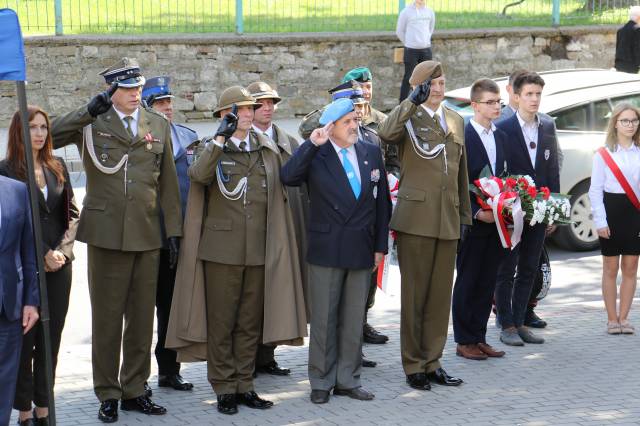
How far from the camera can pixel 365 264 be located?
7.64m

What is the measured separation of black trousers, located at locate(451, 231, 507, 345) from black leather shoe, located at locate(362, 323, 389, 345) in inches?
25.1

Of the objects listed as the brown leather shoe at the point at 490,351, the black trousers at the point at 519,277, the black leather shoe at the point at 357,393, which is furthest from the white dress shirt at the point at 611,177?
the black leather shoe at the point at 357,393

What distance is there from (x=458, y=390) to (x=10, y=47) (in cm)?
380

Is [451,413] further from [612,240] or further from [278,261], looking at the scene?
[612,240]

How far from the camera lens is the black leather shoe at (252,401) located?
748 cm

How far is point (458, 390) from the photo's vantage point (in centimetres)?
791

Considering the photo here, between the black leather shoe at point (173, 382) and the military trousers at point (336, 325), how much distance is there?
2.84 ft

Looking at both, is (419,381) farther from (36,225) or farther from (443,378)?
(36,225)

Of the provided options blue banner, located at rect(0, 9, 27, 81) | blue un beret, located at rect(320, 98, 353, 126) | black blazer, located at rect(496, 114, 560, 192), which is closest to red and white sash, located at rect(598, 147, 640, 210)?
black blazer, located at rect(496, 114, 560, 192)

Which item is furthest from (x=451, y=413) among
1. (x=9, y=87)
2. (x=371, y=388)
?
(x=9, y=87)

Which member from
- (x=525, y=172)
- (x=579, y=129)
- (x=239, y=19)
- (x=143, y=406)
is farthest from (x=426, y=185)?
(x=239, y=19)

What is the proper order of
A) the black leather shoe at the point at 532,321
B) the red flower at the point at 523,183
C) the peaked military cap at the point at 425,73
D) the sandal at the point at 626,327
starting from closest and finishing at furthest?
the peaked military cap at the point at 425,73 < the red flower at the point at 523,183 < the sandal at the point at 626,327 < the black leather shoe at the point at 532,321

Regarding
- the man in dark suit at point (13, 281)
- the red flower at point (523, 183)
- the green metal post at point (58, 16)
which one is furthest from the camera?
the green metal post at point (58, 16)

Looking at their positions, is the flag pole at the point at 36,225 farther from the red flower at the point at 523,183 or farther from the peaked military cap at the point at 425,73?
the red flower at the point at 523,183
